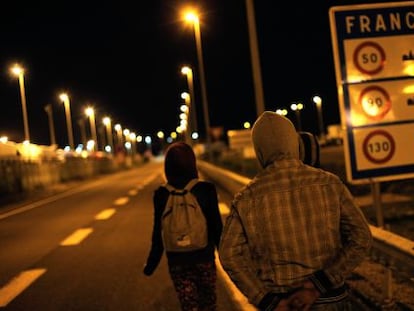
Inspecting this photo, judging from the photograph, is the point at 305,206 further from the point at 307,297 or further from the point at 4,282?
the point at 4,282

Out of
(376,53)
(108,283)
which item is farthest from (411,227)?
(108,283)

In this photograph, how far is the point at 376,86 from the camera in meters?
7.82

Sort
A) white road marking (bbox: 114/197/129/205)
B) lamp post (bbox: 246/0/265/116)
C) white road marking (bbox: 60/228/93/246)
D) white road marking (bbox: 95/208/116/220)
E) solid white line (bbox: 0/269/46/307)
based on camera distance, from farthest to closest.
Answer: white road marking (bbox: 114/197/129/205)
white road marking (bbox: 95/208/116/220)
lamp post (bbox: 246/0/265/116)
white road marking (bbox: 60/228/93/246)
solid white line (bbox: 0/269/46/307)

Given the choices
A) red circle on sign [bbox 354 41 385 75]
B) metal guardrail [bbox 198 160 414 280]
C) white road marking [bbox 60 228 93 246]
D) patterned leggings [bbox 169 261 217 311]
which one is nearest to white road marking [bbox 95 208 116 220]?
white road marking [bbox 60 228 93 246]

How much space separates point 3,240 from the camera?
13.2 meters

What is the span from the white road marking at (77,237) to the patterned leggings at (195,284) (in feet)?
25.8

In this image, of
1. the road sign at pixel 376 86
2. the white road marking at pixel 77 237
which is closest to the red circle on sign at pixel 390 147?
the road sign at pixel 376 86

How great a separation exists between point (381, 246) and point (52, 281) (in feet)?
15.2

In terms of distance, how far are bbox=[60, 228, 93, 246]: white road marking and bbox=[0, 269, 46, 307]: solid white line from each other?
8.57 ft

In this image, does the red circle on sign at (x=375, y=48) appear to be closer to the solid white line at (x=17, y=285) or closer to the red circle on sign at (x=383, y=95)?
the red circle on sign at (x=383, y=95)

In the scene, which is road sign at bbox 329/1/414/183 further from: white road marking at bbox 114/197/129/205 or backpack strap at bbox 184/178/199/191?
white road marking at bbox 114/197/129/205

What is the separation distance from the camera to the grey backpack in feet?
13.2

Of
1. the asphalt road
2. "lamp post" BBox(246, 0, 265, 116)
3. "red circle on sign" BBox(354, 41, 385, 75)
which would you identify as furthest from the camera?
"lamp post" BBox(246, 0, 265, 116)

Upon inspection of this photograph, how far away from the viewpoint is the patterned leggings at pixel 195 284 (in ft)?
13.6
